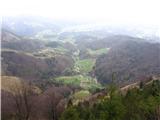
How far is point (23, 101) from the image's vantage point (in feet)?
233

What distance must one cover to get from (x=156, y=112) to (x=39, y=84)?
11852 cm

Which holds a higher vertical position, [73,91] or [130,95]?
[130,95]

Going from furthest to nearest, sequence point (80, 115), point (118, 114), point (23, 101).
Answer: point (23, 101) → point (80, 115) → point (118, 114)

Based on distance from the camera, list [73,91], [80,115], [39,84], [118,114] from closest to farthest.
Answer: [118,114]
[80,115]
[73,91]
[39,84]

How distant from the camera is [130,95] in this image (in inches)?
2687

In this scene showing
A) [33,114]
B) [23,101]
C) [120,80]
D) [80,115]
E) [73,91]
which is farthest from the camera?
[120,80]

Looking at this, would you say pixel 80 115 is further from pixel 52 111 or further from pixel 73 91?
pixel 73 91

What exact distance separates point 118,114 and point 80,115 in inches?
308

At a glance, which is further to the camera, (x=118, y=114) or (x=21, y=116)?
(x=21, y=116)

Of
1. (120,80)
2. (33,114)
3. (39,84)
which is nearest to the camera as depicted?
(33,114)

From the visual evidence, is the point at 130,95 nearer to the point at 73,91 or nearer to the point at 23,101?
the point at 23,101

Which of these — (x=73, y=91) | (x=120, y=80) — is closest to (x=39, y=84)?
(x=73, y=91)

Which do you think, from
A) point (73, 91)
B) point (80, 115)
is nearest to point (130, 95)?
point (80, 115)

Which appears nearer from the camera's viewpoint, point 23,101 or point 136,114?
point 136,114
